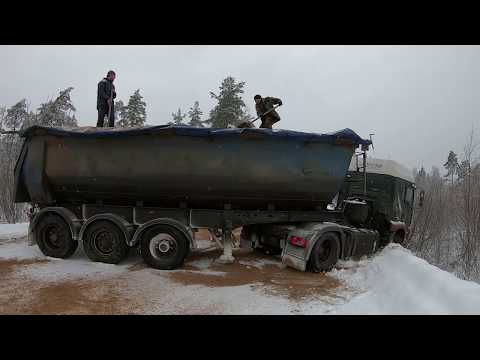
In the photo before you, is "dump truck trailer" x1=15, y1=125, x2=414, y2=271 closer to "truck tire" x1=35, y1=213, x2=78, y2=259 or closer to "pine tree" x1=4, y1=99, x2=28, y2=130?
"truck tire" x1=35, y1=213, x2=78, y2=259

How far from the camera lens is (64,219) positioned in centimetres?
682

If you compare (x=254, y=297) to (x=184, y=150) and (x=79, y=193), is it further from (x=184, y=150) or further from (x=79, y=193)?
(x=79, y=193)

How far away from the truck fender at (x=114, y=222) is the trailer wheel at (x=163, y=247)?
34 centimetres

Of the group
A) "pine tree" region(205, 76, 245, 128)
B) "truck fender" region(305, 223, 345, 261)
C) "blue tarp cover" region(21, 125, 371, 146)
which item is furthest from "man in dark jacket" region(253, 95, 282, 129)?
"pine tree" region(205, 76, 245, 128)

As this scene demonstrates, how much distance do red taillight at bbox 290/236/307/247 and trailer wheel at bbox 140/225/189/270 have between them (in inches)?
90.6

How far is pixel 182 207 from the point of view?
22.6ft

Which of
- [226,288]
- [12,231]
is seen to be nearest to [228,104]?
[12,231]

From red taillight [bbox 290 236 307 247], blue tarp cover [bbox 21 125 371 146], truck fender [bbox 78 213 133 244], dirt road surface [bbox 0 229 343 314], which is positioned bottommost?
dirt road surface [bbox 0 229 343 314]

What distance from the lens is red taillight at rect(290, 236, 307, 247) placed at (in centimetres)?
643

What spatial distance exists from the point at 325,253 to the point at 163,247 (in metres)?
3.61

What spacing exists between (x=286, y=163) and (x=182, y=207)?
254cm

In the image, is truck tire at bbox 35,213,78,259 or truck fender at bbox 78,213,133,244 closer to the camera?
truck fender at bbox 78,213,133,244

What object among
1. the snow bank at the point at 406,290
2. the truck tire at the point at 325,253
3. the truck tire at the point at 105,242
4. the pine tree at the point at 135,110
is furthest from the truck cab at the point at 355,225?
the pine tree at the point at 135,110
